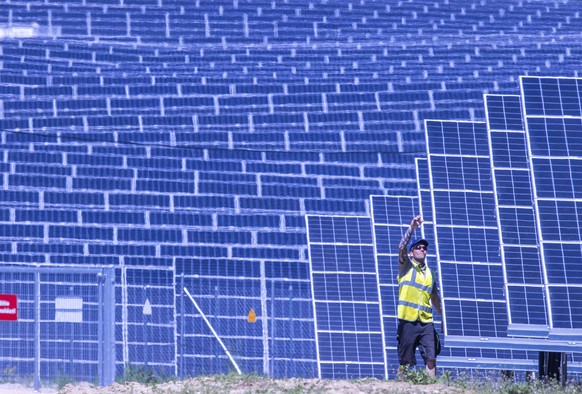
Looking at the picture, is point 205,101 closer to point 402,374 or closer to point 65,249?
point 65,249

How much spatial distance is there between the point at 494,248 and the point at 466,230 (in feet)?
1.32

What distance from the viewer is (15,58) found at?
88.4 feet

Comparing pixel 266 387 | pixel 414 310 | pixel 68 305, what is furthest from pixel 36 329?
pixel 414 310

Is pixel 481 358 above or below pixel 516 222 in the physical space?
below

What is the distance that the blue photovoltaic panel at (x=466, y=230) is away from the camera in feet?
49.8

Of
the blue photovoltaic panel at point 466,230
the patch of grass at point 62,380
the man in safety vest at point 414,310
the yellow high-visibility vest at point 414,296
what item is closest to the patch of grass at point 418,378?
the man in safety vest at point 414,310

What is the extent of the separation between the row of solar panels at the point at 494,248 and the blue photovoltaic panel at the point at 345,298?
0.02 m

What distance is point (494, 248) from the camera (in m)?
16.5

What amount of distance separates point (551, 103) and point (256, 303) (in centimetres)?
700

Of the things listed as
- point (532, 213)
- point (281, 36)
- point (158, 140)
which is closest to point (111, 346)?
point (532, 213)

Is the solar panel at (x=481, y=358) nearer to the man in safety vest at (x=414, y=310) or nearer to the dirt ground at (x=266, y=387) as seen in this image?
the man in safety vest at (x=414, y=310)

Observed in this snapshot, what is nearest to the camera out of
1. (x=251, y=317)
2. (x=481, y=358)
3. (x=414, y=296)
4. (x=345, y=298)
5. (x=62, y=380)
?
(x=414, y=296)

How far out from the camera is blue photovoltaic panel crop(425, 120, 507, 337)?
597 inches

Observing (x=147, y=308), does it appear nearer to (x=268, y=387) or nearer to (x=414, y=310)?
(x=414, y=310)
